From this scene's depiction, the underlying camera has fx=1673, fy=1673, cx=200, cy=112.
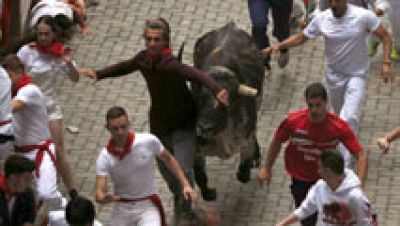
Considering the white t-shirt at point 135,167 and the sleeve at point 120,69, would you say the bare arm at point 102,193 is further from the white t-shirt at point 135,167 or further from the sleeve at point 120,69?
the sleeve at point 120,69

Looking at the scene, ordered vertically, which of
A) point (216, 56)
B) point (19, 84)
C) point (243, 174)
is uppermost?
point (216, 56)

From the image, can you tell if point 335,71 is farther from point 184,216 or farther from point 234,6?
point 234,6

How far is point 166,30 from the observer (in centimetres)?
1546

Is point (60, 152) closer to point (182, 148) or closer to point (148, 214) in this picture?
point (182, 148)

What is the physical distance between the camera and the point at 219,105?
1560cm

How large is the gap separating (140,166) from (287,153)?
57.6 inches

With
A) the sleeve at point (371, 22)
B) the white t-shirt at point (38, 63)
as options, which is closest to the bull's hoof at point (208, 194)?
the white t-shirt at point (38, 63)

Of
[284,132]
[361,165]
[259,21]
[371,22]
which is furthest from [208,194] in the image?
[259,21]

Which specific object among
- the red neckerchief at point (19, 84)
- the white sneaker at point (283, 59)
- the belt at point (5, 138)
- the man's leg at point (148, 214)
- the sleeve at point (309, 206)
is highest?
the red neckerchief at point (19, 84)

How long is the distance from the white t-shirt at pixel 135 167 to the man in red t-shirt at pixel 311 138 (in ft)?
Result: 3.56

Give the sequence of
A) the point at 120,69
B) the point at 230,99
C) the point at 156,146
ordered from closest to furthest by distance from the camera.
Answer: the point at 156,146, the point at 120,69, the point at 230,99

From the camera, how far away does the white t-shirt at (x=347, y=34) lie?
1677 centimetres

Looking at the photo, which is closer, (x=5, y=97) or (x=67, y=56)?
(x=5, y=97)

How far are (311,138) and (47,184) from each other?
249cm
